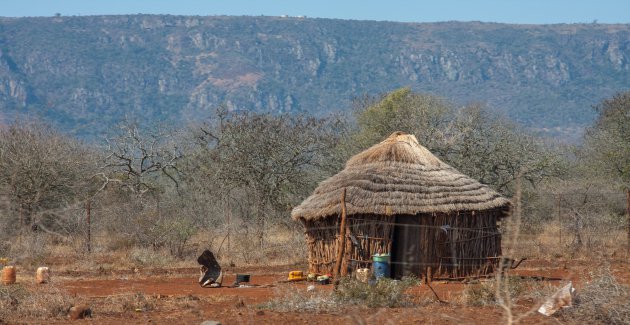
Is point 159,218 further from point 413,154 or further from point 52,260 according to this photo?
point 413,154

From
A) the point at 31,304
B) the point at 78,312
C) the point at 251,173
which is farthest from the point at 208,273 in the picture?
the point at 251,173

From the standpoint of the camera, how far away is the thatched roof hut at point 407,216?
56.3 feet

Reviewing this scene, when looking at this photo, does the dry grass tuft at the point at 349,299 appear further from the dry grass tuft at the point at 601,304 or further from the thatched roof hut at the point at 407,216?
the thatched roof hut at the point at 407,216

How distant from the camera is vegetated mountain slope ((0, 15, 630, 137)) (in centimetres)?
9488

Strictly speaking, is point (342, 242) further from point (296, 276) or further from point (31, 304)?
point (296, 276)

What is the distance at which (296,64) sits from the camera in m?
111

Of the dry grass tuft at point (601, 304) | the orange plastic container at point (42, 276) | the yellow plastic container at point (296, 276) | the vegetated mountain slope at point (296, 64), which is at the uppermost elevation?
the vegetated mountain slope at point (296, 64)

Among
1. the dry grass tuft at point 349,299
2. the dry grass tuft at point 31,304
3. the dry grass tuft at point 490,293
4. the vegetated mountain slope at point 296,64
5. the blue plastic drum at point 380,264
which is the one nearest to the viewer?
the dry grass tuft at point 31,304

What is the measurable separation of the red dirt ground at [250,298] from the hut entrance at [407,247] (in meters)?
0.56

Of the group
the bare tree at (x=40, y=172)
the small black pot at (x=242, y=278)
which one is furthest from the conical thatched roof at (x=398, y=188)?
the bare tree at (x=40, y=172)

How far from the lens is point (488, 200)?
58.4 ft

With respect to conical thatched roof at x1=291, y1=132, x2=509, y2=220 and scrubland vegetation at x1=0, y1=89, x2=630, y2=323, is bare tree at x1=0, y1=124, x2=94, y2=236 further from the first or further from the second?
conical thatched roof at x1=291, y1=132, x2=509, y2=220

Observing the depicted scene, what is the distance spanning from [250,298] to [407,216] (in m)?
4.03

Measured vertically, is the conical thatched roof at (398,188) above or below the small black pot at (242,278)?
above
